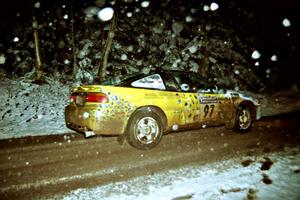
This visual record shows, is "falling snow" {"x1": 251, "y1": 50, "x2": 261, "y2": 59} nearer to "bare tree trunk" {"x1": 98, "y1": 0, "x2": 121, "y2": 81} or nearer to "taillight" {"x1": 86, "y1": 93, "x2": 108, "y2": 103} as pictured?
"bare tree trunk" {"x1": 98, "y1": 0, "x2": 121, "y2": 81}

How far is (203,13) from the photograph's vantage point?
46.3 ft

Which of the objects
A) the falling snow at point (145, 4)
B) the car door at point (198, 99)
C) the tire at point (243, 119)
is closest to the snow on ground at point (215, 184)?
the car door at point (198, 99)

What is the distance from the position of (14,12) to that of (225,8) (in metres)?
12.7

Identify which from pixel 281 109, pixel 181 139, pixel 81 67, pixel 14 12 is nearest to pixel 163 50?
pixel 81 67

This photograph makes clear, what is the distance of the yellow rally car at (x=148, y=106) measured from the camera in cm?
505

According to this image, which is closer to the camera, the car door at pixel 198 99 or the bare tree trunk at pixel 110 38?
the car door at pixel 198 99

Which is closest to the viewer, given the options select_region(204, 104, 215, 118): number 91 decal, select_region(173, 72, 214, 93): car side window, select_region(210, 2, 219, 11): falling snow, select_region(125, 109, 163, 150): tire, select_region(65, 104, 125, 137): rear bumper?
select_region(65, 104, 125, 137): rear bumper

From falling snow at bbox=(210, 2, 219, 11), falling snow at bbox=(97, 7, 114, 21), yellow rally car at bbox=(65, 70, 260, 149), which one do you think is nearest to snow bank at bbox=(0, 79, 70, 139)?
yellow rally car at bbox=(65, 70, 260, 149)

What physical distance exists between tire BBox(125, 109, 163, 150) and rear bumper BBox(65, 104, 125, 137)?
238 mm

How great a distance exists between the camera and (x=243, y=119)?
7.14 metres

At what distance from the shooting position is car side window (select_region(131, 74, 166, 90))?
5499 millimetres

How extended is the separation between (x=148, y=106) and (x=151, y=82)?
53cm

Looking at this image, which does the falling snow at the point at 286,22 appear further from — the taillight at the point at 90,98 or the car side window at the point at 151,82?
the taillight at the point at 90,98

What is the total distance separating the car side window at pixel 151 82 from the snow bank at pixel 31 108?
307cm
